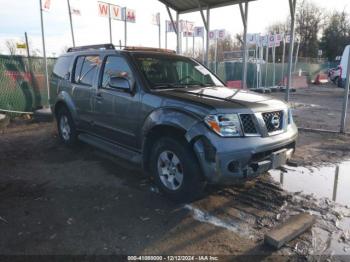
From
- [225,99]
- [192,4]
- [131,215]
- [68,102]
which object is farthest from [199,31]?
[131,215]

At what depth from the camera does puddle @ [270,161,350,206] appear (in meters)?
4.52

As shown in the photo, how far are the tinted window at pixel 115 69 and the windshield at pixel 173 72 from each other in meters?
0.21

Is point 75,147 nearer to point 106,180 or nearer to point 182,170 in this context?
point 106,180

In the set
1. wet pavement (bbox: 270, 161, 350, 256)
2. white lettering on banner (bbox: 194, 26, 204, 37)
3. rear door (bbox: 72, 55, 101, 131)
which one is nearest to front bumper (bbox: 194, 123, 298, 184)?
wet pavement (bbox: 270, 161, 350, 256)

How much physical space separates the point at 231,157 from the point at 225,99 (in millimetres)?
872

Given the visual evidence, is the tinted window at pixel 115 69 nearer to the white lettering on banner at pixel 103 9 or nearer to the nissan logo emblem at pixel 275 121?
the nissan logo emblem at pixel 275 121

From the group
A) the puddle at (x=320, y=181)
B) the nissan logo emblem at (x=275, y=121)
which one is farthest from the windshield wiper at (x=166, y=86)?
the puddle at (x=320, y=181)

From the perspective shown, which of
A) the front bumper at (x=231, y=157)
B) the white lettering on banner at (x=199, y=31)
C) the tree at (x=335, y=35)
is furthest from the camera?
the tree at (x=335, y=35)

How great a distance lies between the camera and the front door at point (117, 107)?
4621mm

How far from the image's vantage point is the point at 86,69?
19.2ft

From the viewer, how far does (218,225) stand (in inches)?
142

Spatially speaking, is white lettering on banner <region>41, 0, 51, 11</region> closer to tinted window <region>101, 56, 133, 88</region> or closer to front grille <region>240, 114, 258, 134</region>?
tinted window <region>101, 56, 133, 88</region>

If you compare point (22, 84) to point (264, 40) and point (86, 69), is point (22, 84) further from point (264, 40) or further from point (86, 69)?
point (264, 40)

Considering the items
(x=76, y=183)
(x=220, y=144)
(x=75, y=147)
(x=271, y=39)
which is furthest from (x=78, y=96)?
(x=271, y=39)
